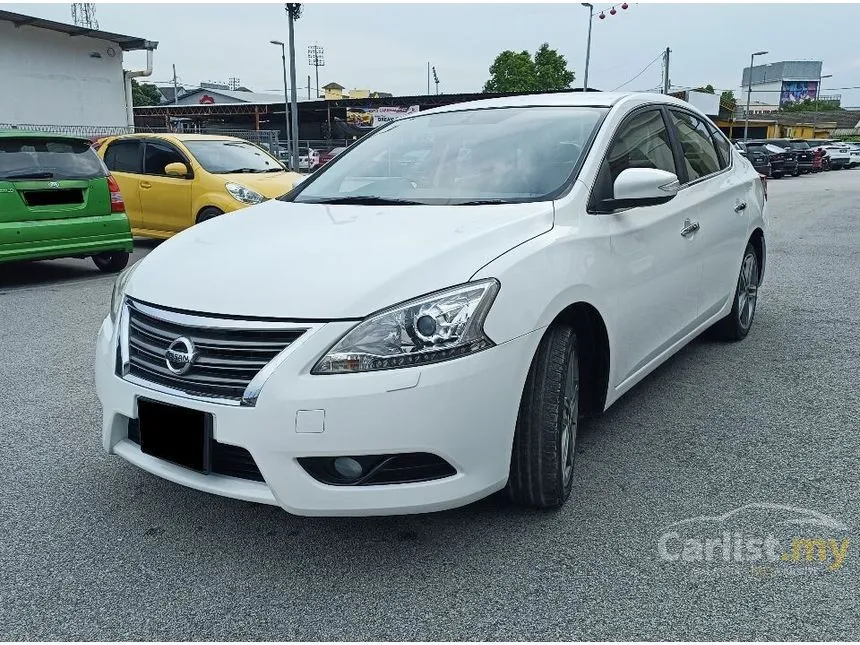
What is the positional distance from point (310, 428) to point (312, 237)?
881mm

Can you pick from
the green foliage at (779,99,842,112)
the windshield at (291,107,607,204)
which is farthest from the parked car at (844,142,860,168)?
the green foliage at (779,99,842,112)

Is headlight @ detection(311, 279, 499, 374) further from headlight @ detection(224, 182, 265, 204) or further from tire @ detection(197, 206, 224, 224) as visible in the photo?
tire @ detection(197, 206, 224, 224)

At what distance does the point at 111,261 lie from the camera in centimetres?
866

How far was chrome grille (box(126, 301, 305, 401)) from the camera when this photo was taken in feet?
7.95

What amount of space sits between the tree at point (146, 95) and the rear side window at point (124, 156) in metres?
81.0

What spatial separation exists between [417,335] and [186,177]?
804cm

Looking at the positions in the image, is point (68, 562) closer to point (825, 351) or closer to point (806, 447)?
point (806, 447)

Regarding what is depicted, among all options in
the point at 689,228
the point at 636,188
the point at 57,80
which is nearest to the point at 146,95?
the point at 57,80

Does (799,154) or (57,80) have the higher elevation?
(57,80)

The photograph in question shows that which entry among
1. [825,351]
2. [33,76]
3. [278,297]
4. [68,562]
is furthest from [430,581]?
[33,76]

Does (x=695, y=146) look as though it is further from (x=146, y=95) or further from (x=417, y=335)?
(x=146, y=95)

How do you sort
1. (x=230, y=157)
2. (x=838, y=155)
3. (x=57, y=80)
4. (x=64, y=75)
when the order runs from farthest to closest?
(x=838, y=155) → (x=64, y=75) → (x=57, y=80) → (x=230, y=157)

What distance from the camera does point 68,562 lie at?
263cm

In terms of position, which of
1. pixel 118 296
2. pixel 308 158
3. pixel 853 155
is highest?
pixel 118 296
